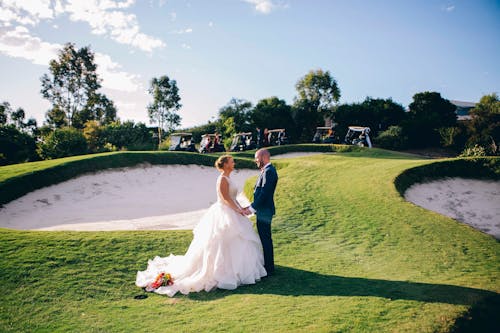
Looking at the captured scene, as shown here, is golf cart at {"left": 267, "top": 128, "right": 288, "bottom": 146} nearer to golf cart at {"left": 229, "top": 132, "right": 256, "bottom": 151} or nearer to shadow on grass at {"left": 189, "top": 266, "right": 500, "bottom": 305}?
golf cart at {"left": 229, "top": 132, "right": 256, "bottom": 151}

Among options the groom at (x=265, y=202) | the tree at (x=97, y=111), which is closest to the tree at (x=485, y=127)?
the groom at (x=265, y=202)

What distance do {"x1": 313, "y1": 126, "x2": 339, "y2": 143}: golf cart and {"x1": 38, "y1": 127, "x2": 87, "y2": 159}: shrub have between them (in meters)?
19.8

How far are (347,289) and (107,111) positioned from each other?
184 feet

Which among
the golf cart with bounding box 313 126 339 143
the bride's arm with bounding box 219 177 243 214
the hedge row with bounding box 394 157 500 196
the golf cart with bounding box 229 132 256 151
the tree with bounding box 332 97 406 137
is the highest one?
the tree with bounding box 332 97 406 137

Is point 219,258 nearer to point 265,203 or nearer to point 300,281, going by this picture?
point 265,203

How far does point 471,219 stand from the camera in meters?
11.6

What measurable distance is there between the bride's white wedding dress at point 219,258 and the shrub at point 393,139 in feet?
96.2

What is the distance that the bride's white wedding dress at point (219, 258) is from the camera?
551cm

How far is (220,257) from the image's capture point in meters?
5.58

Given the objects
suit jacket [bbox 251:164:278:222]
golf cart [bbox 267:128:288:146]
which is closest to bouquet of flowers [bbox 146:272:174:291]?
suit jacket [bbox 251:164:278:222]

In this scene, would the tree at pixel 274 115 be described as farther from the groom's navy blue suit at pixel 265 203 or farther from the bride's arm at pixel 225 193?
the bride's arm at pixel 225 193

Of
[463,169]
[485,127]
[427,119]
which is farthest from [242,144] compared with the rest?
[485,127]

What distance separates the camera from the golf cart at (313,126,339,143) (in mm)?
28906

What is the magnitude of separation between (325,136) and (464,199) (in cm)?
1868
